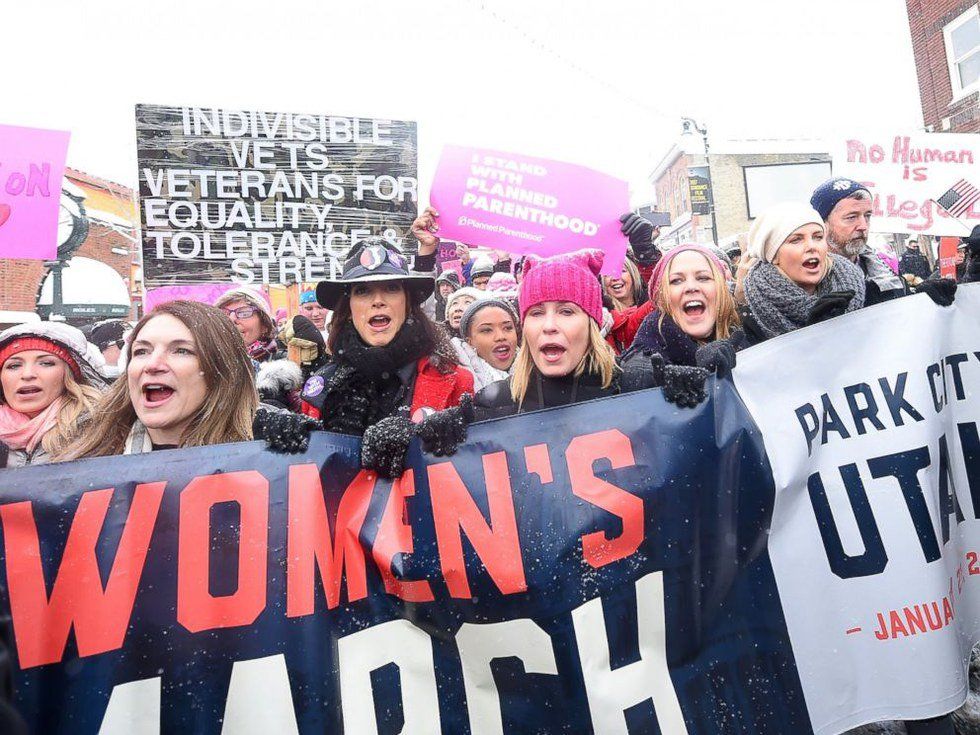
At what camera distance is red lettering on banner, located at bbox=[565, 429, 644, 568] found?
1872 mm

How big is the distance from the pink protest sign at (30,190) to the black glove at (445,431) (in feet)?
9.38

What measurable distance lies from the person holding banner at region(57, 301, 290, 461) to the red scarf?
0.37 meters

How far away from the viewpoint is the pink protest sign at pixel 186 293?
3.89m

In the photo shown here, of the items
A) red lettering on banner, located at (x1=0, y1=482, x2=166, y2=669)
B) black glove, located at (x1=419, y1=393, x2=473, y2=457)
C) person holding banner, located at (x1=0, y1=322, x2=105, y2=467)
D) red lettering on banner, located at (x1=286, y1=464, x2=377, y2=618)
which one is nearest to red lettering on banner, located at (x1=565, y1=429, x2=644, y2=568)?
black glove, located at (x1=419, y1=393, x2=473, y2=457)

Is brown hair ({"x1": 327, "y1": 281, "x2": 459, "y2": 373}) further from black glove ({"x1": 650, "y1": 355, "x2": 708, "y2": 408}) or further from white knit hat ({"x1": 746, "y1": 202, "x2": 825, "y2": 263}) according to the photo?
white knit hat ({"x1": 746, "y1": 202, "x2": 825, "y2": 263})

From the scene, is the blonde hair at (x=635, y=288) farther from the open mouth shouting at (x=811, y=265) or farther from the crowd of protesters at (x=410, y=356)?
the open mouth shouting at (x=811, y=265)

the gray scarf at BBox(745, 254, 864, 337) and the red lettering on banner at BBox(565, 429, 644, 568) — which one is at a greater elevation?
the gray scarf at BBox(745, 254, 864, 337)

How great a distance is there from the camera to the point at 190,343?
2135 millimetres

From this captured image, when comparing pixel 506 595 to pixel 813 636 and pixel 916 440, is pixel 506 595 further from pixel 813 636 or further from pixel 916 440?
pixel 916 440

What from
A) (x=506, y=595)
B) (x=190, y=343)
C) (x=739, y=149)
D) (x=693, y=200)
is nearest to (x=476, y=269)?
(x=190, y=343)

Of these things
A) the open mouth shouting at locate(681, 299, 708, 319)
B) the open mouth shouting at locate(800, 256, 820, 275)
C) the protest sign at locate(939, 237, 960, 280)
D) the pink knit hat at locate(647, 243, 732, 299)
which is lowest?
the open mouth shouting at locate(681, 299, 708, 319)

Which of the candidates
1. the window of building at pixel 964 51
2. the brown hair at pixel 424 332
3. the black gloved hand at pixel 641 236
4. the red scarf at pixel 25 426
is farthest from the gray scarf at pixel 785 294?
the window of building at pixel 964 51

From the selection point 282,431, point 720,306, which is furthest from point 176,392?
point 720,306

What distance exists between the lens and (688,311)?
9.12 feet
